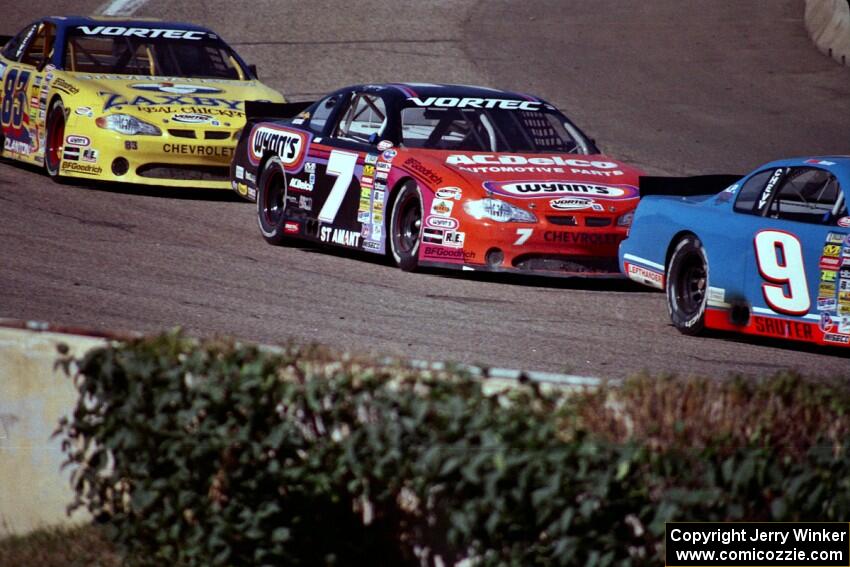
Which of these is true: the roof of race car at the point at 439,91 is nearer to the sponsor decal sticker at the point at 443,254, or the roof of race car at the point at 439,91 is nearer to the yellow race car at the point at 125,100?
the sponsor decal sticker at the point at 443,254

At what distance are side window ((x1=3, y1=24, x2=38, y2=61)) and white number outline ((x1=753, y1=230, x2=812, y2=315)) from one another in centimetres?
904

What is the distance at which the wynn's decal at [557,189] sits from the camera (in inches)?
418

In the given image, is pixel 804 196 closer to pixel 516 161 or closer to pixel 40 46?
pixel 516 161

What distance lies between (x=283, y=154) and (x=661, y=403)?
26.7 ft

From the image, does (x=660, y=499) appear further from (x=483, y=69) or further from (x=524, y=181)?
(x=483, y=69)

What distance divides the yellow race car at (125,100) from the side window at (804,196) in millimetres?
5910

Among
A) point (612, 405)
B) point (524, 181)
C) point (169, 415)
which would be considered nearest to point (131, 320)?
point (524, 181)

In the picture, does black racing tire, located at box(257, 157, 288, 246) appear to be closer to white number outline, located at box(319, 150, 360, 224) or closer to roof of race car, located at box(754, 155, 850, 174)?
white number outline, located at box(319, 150, 360, 224)

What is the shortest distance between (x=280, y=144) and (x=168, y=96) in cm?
190

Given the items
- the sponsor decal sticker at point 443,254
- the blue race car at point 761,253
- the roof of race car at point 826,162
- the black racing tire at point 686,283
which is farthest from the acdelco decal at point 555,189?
the roof of race car at point 826,162

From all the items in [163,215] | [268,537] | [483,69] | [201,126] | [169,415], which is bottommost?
[268,537]

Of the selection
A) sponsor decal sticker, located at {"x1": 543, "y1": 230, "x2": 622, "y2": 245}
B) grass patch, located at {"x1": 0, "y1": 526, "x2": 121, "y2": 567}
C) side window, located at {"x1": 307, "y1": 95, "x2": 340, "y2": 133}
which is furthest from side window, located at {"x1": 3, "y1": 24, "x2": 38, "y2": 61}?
grass patch, located at {"x1": 0, "y1": 526, "x2": 121, "y2": 567}

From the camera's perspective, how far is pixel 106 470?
5.24m

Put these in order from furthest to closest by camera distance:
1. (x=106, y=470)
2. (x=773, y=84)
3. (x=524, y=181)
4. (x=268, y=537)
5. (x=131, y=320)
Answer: (x=773, y=84) → (x=524, y=181) → (x=131, y=320) → (x=106, y=470) → (x=268, y=537)
